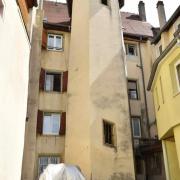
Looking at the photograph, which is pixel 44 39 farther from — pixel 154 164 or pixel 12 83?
pixel 154 164

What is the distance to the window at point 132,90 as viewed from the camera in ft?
71.7

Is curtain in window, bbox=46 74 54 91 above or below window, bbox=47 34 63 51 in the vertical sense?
below

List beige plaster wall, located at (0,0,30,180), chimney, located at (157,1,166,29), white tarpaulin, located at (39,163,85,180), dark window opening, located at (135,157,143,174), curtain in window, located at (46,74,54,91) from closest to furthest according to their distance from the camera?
beige plaster wall, located at (0,0,30,180) < white tarpaulin, located at (39,163,85,180) < dark window opening, located at (135,157,143,174) < curtain in window, located at (46,74,54,91) < chimney, located at (157,1,166,29)

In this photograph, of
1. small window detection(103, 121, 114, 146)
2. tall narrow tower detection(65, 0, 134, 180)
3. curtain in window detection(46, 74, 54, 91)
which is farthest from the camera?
curtain in window detection(46, 74, 54, 91)

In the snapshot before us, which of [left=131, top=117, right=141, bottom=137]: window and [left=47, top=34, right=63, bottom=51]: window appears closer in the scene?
[left=131, top=117, right=141, bottom=137]: window

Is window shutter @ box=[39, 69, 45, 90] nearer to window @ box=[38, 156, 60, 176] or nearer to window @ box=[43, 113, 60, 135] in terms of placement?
window @ box=[43, 113, 60, 135]

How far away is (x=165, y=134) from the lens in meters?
14.5

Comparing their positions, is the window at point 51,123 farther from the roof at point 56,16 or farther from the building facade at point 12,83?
the roof at point 56,16

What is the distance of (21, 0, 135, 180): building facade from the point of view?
53.8 ft

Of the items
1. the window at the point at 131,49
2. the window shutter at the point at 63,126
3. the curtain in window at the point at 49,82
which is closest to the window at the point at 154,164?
the window shutter at the point at 63,126

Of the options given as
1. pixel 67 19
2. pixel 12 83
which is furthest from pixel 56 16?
pixel 12 83

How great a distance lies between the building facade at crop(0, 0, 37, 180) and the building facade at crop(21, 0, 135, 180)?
4.52m

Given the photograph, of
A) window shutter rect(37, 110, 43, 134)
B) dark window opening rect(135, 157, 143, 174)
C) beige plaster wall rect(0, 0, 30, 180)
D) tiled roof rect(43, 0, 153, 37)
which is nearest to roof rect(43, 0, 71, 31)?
tiled roof rect(43, 0, 153, 37)

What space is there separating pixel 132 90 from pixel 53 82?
6114 millimetres
